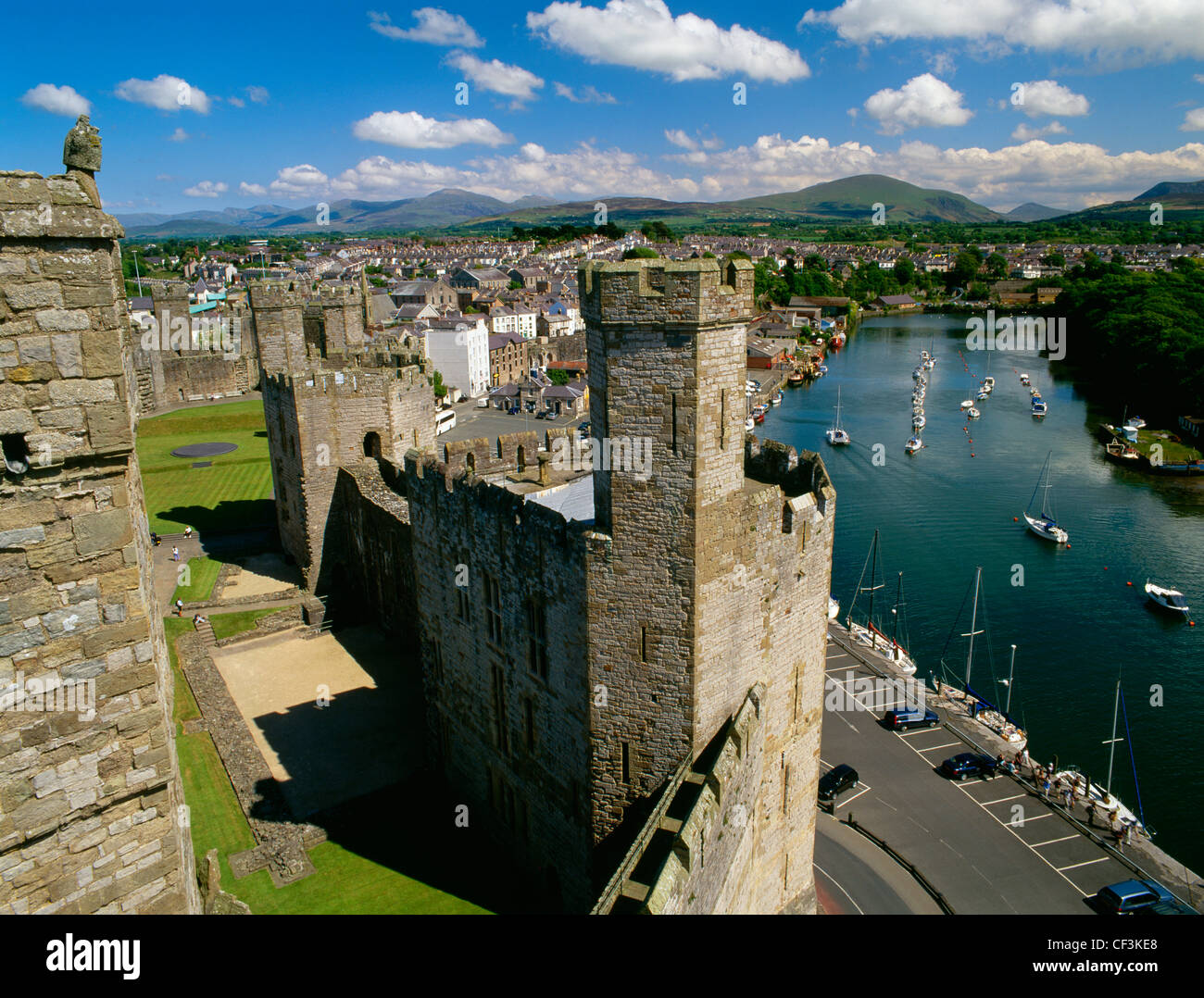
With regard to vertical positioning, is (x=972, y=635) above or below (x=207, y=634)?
below

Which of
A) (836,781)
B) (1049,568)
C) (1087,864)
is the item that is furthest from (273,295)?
(1049,568)

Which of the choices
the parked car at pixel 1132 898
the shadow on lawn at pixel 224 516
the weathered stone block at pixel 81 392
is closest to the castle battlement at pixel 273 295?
the shadow on lawn at pixel 224 516

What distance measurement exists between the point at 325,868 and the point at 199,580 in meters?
18.6

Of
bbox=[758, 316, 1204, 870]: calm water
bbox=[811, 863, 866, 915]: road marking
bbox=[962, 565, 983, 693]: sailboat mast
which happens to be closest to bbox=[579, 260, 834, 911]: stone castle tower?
bbox=[811, 863, 866, 915]: road marking

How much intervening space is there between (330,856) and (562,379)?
75.2 m

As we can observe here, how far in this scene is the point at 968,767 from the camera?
2573 cm

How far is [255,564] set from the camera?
34.7m

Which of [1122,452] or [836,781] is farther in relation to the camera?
[1122,452]

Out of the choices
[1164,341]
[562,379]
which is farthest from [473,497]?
[1164,341]

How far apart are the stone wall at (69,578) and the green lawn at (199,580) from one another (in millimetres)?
27360

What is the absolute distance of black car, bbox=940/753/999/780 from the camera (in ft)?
84.1

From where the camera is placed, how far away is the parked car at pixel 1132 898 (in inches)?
794

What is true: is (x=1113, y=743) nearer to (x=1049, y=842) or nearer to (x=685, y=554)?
(x=1049, y=842)
